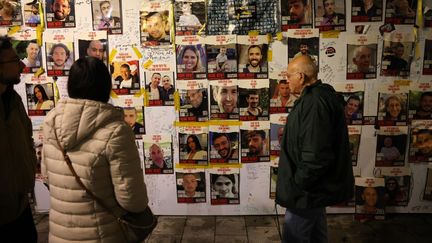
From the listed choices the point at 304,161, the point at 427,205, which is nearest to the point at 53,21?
the point at 304,161

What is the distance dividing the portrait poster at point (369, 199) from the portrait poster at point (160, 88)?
2.02 m

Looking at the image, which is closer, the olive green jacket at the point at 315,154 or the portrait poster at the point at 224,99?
the olive green jacket at the point at 315,154

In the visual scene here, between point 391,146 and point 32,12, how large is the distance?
3658mm

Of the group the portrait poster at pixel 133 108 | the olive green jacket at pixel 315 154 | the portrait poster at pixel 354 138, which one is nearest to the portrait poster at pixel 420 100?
the portrait poster at pixel 354 138

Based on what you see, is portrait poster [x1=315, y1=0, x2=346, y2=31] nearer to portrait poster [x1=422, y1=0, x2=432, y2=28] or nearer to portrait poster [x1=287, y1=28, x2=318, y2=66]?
portrait poster [x1=287, y1=28, x2=318, y2=66]

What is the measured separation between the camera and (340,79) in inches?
131

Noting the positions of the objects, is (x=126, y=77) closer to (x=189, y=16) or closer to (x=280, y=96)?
(x=189, y=16)

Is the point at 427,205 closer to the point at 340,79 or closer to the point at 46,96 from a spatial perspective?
the point at 340,79

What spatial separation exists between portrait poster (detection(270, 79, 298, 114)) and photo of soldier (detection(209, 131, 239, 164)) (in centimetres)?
46

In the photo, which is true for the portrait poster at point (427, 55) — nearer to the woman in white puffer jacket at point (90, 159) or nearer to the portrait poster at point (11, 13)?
the woman in white puffer jacket at point (90, 159)

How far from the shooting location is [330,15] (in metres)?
3.22

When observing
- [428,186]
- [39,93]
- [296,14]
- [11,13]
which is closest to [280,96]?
[296,14]

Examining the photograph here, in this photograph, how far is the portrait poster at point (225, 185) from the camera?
3480 millimetres

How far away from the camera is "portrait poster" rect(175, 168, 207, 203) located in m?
3.49
